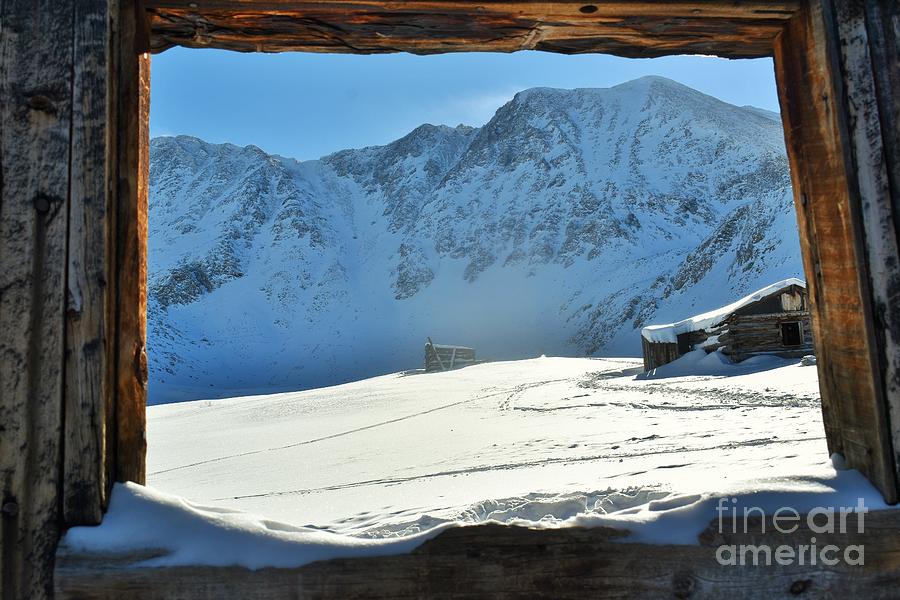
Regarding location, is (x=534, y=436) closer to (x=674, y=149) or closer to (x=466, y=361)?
(x=466, y=361)

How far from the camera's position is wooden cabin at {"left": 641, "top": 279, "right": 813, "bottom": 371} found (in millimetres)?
17375

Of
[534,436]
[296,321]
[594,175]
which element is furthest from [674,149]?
[534,436]

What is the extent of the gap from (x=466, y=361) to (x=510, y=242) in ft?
146

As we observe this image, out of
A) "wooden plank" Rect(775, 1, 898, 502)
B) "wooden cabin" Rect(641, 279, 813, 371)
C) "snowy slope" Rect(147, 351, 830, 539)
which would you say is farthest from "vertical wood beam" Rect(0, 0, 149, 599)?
"wooden cabin" Rect(641, 279, 813, 371)

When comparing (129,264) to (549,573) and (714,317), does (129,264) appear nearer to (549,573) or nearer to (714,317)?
(549,573)

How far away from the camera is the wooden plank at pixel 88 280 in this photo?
165 centimetres

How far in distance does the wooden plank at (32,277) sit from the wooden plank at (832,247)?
244 centimetres

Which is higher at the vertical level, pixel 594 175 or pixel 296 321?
pixel 594 175

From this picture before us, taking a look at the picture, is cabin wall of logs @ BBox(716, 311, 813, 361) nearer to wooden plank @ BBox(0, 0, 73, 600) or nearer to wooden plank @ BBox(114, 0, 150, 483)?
wooden plank @ BBox(114, 0, 150, 483)

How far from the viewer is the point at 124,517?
170cm

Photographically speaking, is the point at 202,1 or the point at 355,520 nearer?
the point at 202,1

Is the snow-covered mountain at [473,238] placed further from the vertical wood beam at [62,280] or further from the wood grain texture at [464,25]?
the vertical wood beam at [62,280]

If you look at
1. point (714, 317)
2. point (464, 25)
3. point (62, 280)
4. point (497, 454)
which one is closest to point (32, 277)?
point (62, 280)

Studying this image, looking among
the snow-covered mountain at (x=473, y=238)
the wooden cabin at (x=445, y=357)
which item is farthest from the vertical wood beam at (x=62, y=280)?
the snow-covered mountain at (x=473, y=238)
